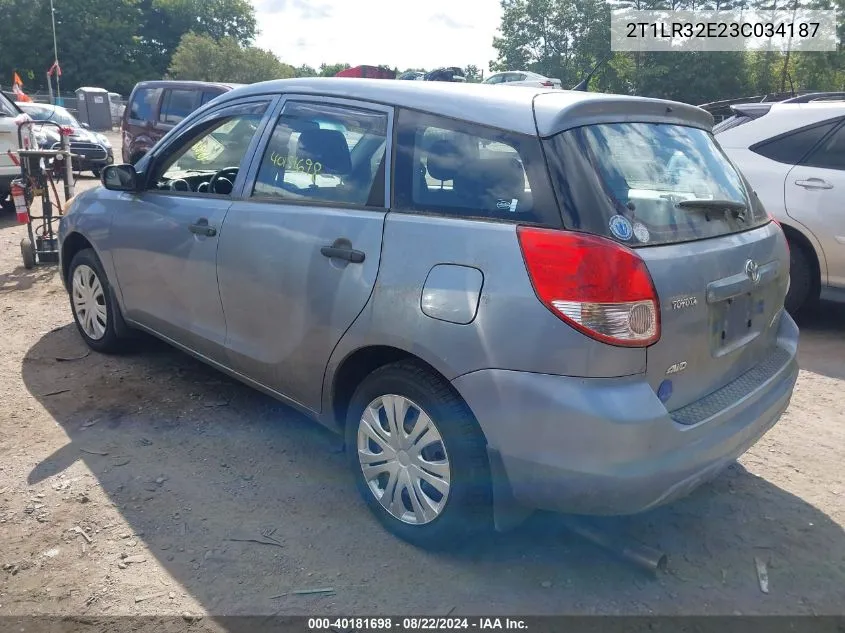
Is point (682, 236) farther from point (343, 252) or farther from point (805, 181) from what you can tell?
point (805, 181)

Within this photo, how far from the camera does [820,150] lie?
17.7 ft

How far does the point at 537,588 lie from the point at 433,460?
613 mm

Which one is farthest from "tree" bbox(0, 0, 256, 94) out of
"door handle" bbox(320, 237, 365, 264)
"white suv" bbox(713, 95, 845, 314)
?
"door handle" bbox(320, 237, 365, 264)

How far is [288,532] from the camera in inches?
116

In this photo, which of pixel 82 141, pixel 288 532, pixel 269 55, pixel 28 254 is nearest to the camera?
pixel 288 532

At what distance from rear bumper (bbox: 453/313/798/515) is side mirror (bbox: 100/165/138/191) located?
8.52 ft

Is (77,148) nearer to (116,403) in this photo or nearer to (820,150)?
(116,403)

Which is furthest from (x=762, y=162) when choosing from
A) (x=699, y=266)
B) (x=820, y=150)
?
(x=699, y=266)

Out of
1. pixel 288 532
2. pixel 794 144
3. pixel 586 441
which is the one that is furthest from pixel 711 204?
pixel 794 144

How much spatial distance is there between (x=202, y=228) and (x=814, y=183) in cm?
447

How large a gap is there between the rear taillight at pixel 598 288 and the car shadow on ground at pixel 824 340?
3.18m

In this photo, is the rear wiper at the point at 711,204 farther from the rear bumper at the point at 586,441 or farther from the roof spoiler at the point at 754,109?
the roof spoiler at the point at 754,109

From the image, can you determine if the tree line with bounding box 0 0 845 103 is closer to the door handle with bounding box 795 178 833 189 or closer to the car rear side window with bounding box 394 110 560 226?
the door handle with bounding box 795 178 833 189

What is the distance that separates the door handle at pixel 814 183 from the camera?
5.30 meters
